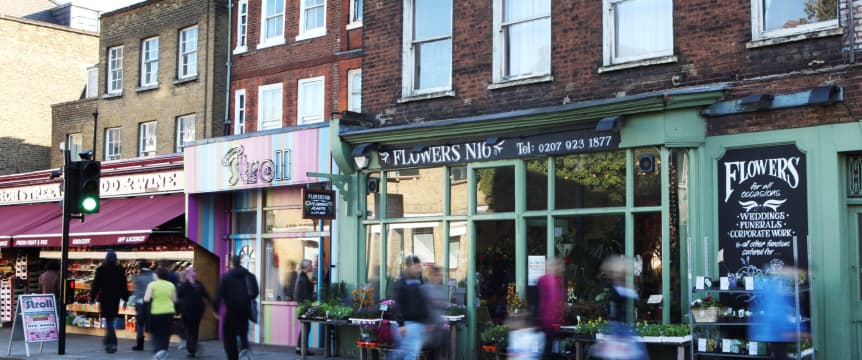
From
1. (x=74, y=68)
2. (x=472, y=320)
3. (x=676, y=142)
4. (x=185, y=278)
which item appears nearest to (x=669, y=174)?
(x=676, y=142)

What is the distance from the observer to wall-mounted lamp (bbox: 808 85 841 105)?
11.4 meters

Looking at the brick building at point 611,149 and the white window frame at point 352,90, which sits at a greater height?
the white window frame at point 352,90

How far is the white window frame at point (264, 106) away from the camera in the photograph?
947 inches

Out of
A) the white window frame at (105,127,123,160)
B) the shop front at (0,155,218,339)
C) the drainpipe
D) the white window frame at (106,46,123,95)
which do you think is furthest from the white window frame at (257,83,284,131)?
the white window frame at (106,46,123,95)

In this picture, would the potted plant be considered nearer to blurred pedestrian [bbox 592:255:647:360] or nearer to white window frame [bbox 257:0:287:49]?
blurred pedestrian [bbox 592:255:647:360]

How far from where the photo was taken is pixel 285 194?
19938 mm

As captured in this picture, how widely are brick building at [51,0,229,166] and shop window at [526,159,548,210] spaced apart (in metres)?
12.7

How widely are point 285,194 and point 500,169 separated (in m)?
6.19

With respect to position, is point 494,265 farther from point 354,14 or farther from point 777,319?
point 354,14

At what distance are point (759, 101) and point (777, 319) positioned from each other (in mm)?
2771

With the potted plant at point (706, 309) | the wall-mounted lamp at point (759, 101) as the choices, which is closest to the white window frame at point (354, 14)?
the wall-mounted lamp at point (759, 101)

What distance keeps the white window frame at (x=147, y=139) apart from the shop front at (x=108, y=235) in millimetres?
2561

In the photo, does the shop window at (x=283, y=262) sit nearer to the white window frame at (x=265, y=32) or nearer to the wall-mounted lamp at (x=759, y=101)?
the white window frame at (x=265, y=32)

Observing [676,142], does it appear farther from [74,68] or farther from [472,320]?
[74,68]
